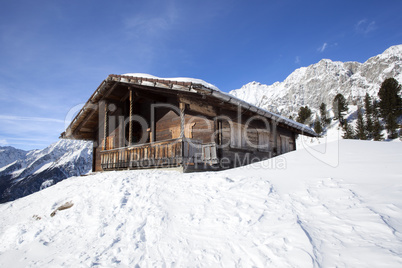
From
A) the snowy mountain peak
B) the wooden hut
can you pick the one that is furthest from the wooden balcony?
the snowy mountain peak

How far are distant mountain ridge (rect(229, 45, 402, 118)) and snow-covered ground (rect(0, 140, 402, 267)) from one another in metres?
108

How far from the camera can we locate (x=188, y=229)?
3.76 m

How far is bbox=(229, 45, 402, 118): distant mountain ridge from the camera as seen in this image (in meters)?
108

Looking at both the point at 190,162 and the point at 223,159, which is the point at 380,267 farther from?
the point at 223,159

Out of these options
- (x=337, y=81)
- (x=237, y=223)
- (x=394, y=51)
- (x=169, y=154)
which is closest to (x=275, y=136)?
(x=169, y=154)

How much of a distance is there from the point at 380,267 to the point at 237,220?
75.8 inches

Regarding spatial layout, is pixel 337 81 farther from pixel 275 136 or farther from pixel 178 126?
pixel 178 126

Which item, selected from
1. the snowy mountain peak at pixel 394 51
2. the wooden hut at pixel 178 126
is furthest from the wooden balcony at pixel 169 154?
the snowy mountain peak at pixel 394 51

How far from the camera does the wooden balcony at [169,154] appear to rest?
8.49 meters

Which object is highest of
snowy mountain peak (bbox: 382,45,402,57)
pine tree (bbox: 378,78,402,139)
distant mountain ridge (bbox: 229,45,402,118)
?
snowy mountain peak (bbox: 382,45,402,57)

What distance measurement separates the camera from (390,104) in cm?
4109

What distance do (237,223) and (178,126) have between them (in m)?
7.35

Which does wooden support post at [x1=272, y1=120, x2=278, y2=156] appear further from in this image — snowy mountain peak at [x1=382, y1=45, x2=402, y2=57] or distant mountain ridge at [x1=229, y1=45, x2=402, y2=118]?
snowy mountain peak at [x1=382, y1=45, x2=402, y2=57]

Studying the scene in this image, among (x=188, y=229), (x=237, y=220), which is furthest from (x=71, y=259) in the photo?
(x=237, y=220)
